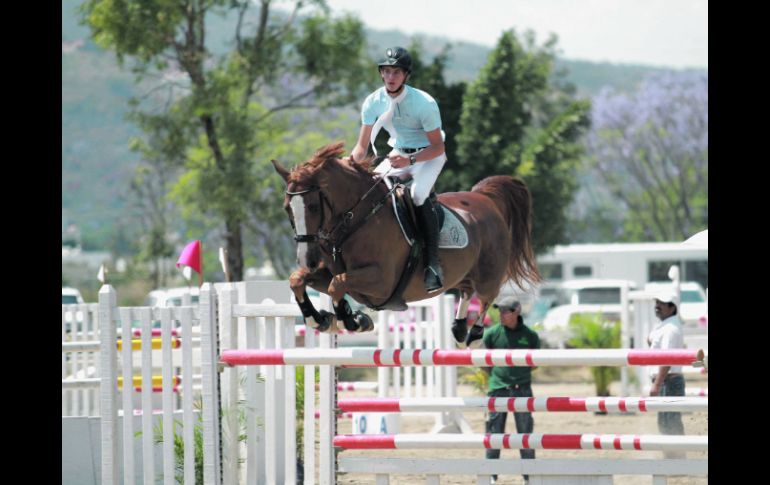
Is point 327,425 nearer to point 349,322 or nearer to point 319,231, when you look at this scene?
point 349,322

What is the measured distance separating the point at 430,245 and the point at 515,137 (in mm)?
18019

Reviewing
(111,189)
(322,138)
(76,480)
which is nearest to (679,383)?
(76,480)

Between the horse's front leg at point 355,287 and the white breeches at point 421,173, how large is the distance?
2.01ft

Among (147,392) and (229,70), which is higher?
(229,70)

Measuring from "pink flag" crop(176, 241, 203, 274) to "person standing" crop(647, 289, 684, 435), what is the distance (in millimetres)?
3706

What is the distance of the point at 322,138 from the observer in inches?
1547

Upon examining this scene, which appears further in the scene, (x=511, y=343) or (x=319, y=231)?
(x=511, y=343)

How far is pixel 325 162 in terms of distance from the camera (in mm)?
6602

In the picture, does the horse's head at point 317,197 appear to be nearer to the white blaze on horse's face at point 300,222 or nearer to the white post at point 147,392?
the white blaze on horse's face at point 300,222

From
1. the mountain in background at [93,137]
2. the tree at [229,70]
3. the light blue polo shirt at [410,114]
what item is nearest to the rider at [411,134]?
the light blue polo shirt at [410,114]

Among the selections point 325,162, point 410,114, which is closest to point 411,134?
point 410,114

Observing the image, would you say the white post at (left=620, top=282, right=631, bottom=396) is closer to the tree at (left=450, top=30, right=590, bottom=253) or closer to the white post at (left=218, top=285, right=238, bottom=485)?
the tree at (left=450, top=30, right=590, bottom=253)

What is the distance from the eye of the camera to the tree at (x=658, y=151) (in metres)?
50.6
